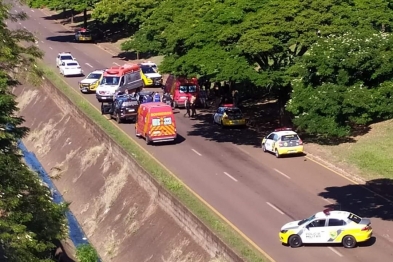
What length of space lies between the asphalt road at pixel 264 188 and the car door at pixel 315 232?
0.35 meters

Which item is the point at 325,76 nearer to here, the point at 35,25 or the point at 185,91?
the point at 185,91

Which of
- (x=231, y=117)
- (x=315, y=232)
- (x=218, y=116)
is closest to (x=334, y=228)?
(x=315, y=232)

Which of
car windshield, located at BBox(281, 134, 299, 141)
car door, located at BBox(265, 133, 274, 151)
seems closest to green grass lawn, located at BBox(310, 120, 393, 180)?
car windshield, located at BBox(281, 134, 299, 141)

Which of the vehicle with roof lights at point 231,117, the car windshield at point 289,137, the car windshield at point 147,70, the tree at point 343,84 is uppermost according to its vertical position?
the tree at point 343,84

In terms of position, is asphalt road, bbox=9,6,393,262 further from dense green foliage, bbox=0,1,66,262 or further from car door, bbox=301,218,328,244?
dense green foliage, bbox=0,1,66,262

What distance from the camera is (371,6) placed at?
4356cm

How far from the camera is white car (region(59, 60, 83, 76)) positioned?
2532 inches

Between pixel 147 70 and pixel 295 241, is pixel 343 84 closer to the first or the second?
pixel 295 241

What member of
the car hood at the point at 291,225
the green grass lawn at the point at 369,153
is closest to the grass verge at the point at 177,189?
the car hood at the point at 291,225

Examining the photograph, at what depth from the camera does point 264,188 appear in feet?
112

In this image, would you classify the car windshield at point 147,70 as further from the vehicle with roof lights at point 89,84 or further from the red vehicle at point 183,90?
the red vehicle at point 183,90

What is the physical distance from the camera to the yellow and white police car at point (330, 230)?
26.7 m

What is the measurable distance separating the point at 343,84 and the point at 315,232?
1520 cm

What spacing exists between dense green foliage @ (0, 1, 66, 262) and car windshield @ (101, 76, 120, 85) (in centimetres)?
3232
